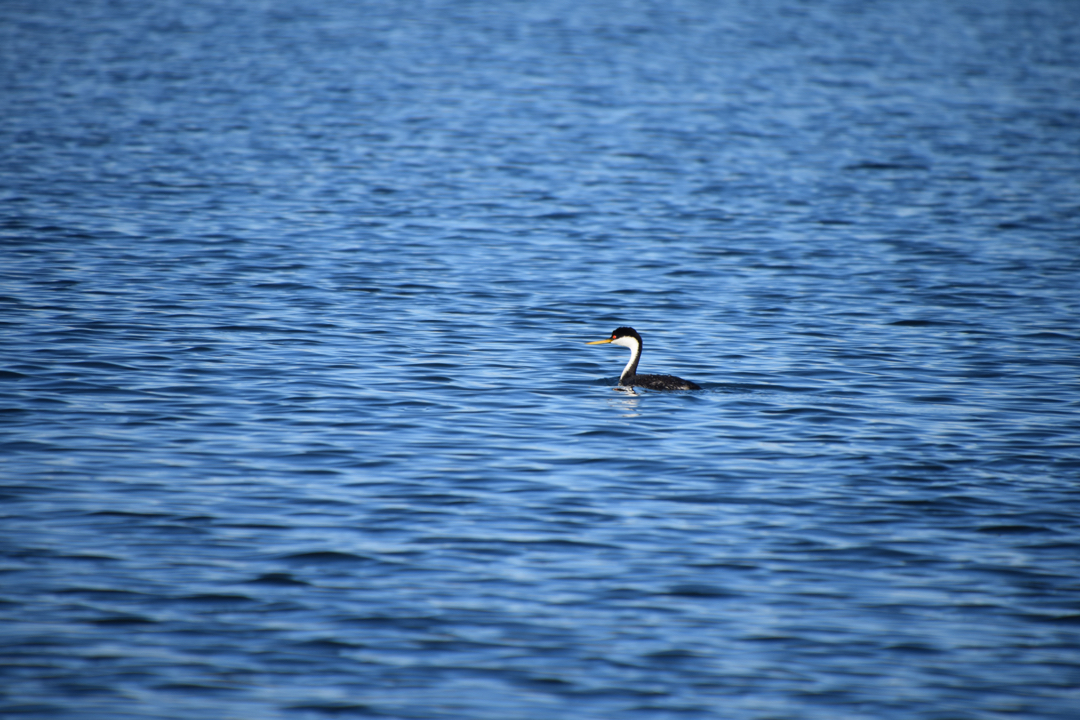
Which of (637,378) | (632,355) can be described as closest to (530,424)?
(637,378)

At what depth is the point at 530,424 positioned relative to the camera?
14633mm

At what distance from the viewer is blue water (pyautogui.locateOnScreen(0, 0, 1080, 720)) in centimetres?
926

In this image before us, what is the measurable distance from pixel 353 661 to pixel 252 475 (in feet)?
12.8

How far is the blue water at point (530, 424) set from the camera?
30.4ft

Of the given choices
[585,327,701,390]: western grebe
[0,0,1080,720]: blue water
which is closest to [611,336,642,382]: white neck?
[585,327,701,390]: western grebe

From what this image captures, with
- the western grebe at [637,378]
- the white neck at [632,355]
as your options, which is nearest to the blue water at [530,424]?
the western grebe at [637,378]

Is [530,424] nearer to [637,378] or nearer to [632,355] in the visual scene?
[637,378]

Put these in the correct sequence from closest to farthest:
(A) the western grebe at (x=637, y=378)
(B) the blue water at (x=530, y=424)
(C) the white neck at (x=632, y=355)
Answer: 1. (B) the blue water at (x=530, y=424)
2. (A) the western grebe at (x=637, y=378)
3. (C) the white neck at (x=632, y=355)

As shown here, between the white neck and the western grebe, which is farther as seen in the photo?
the white neck

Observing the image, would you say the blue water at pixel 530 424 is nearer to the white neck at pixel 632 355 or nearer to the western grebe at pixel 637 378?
the western grebe at pixel 637 378

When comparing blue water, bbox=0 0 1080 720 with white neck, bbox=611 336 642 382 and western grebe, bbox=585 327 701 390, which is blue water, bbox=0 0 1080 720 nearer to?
western grebe, bbox=585 327 701 390

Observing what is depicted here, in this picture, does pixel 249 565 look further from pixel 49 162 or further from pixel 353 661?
pixel 49 162

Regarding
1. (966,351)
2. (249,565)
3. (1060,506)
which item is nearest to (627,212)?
(966,351)

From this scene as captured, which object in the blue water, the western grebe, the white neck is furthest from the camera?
the white neck
